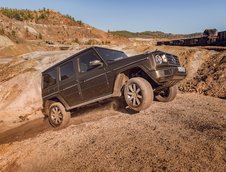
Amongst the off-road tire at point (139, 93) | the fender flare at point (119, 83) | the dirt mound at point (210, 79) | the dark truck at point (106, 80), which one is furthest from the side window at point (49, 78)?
the dirt mound at point (210, 79)

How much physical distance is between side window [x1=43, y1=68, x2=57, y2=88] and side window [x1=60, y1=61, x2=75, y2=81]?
353 millimetres

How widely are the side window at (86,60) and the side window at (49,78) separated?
1210 millimetres

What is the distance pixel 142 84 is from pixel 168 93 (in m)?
1.99

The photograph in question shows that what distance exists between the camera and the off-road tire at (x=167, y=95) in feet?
25.2

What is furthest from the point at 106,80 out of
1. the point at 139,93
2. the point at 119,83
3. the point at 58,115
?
the point at 58,115

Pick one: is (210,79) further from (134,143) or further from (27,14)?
(27,14)

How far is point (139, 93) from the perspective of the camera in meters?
6.15

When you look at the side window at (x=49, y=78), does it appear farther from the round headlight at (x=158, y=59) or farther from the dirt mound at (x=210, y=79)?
the dirt mound at (x=210, y=79)

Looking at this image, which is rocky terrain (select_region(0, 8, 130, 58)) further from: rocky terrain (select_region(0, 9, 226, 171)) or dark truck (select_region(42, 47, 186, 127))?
dark truck (select_region(42, 47, 186, 127))

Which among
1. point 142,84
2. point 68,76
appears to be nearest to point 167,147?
point 142,84

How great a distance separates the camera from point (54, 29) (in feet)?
166

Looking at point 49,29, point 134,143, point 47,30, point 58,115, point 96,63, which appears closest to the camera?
point 134,143

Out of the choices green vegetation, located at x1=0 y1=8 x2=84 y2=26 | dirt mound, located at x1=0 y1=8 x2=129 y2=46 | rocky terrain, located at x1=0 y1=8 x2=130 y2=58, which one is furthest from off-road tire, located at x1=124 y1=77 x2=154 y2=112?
green vegetation, located at x1=0 y1=8 x2=84 y2=26

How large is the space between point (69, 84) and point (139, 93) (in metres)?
2.46
